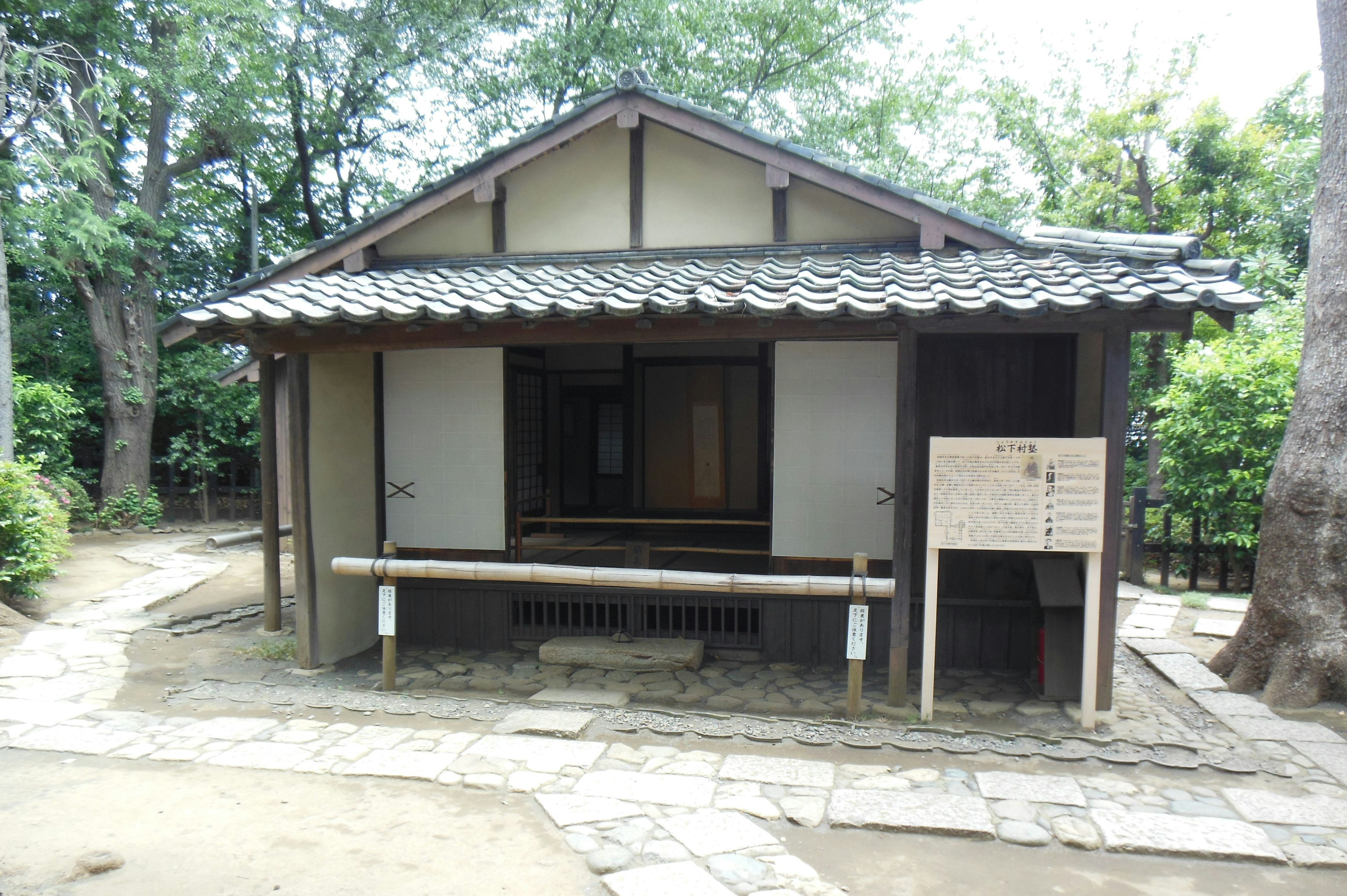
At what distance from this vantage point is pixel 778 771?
16.1 ft

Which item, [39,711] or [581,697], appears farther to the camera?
[581,697]

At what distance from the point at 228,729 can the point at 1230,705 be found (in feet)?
23.9

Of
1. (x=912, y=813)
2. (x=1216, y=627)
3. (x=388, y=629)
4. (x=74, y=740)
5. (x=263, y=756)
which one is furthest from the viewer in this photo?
(x=1216, y=627)

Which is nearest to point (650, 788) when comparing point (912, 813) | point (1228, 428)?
point (912, 813)

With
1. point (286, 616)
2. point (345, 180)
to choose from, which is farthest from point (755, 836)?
point (345, 180)

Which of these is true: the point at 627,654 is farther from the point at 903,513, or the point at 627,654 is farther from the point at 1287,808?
the point at 1287,808

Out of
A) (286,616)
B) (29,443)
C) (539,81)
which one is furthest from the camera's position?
(539,81)

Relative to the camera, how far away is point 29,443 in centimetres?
1438

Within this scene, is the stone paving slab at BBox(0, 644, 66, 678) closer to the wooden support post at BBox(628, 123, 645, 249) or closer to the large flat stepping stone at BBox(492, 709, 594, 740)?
the large flat stepping stone at BBox(492, 709, 594, 740)

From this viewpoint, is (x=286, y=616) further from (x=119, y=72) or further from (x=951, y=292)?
(x=119, y=72)

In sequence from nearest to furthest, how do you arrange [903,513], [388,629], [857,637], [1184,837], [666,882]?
[666,882], [1184,837], [857,637], [903,513], [388,629]

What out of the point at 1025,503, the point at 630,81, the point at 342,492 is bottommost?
the point at 342,492

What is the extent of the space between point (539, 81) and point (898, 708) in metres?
16.8

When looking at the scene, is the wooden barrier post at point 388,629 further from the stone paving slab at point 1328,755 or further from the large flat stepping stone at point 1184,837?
the stone paving slab at point 1328,755
